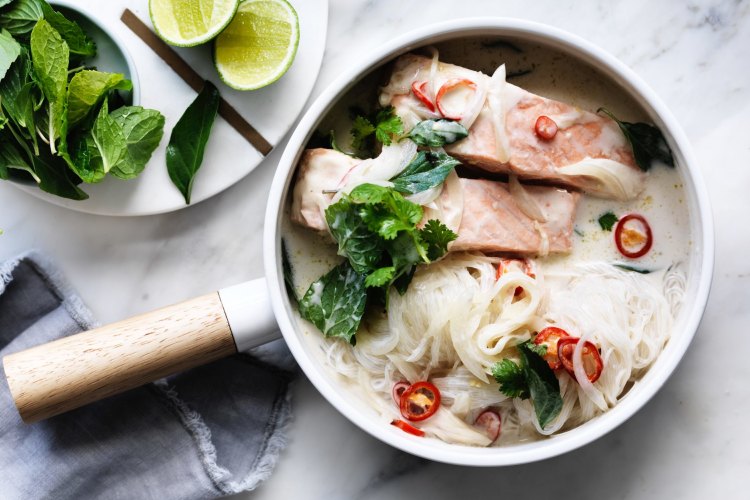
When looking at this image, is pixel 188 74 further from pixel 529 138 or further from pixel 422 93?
pixel 529 138

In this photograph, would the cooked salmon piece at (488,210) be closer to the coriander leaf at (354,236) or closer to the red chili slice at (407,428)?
the coriander leaf at (354,236)

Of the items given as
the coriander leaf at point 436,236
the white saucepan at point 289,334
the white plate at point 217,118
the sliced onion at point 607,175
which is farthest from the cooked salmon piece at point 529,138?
the white plate at point 217,118

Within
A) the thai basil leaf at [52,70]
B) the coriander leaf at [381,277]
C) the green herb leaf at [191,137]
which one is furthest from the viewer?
the green herb leaf at [191,137]

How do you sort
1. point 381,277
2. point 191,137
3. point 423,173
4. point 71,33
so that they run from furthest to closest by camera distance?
point 191,137 → point 71,33 → point 423,173 → point 381,277

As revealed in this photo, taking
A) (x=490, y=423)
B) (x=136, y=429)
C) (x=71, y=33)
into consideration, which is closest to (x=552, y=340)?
(x=490, y=423)

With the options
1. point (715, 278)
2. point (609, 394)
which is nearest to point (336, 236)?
point (609, 394)

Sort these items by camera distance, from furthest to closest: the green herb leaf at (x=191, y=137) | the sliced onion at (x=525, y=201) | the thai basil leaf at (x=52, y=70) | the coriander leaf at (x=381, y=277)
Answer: the green herb leaf at (x=191, y=137)
the sliced onion at (x=525, y=201)
the thai basil leaf at (x=52, y=70)
the coriander leaf at (x=381, y=277)

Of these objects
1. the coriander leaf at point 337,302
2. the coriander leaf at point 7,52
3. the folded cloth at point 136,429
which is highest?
the coriander leaf at point 7,52
